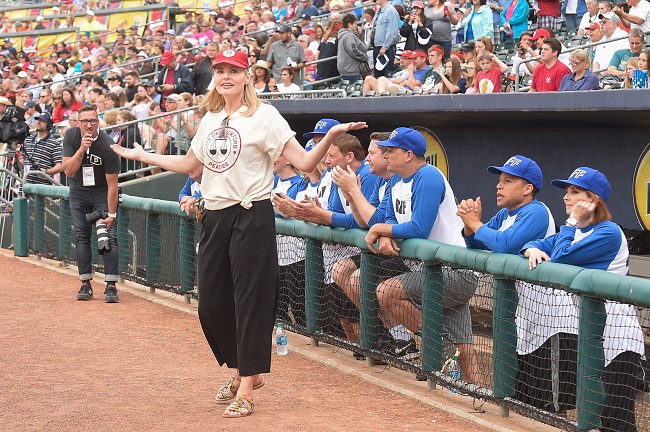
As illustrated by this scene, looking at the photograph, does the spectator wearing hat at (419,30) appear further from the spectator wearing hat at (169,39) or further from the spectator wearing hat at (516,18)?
the spectator wearing hat at (169,39)

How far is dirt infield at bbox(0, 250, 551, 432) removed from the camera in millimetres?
5480

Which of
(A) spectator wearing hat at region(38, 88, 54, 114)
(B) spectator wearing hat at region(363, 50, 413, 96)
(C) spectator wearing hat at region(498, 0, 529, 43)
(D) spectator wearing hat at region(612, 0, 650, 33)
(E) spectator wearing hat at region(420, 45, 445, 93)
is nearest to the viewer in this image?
(D) spectator wearing hat at region(612, 0, 650, 33)

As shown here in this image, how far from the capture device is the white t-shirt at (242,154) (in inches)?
218

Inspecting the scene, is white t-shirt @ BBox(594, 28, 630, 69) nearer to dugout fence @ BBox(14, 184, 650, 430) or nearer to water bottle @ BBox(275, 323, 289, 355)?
dugout fence @ BBox(14, 184, 650, 430)

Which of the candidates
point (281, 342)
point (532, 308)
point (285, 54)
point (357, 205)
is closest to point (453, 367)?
point (532, 308)

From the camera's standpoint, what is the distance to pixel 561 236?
538 cm

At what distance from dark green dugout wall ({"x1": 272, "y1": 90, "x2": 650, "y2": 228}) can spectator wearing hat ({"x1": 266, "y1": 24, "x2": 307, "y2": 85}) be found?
4129mm

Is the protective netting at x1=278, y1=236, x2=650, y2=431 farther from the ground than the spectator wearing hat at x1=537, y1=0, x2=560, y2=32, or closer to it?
closer to it

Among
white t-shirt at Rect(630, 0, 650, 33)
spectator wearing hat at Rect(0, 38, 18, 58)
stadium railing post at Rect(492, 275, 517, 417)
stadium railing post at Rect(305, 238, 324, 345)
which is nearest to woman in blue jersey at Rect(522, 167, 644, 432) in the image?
stadium railing post at Rect(492, 275, 517, 417)

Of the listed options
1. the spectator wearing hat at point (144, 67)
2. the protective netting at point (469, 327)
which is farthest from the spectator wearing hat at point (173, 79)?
the protective netting at point (469, 327)

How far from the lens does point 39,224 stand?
42.9 feet

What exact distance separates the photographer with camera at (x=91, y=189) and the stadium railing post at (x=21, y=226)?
355cm

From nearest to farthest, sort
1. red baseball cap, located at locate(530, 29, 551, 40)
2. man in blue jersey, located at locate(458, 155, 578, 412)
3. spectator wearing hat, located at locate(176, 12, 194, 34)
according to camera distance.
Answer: man in blue jersey, located at locate(458, 155, 578, 412) → red baseball cap, located at locate(530, 29, 551, 40) → spectator wearing hat, located at locate(176, 12, 194, 34)

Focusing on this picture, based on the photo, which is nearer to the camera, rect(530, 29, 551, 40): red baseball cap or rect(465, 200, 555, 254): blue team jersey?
rect(465, 200, 555, 254): blue team jersey
